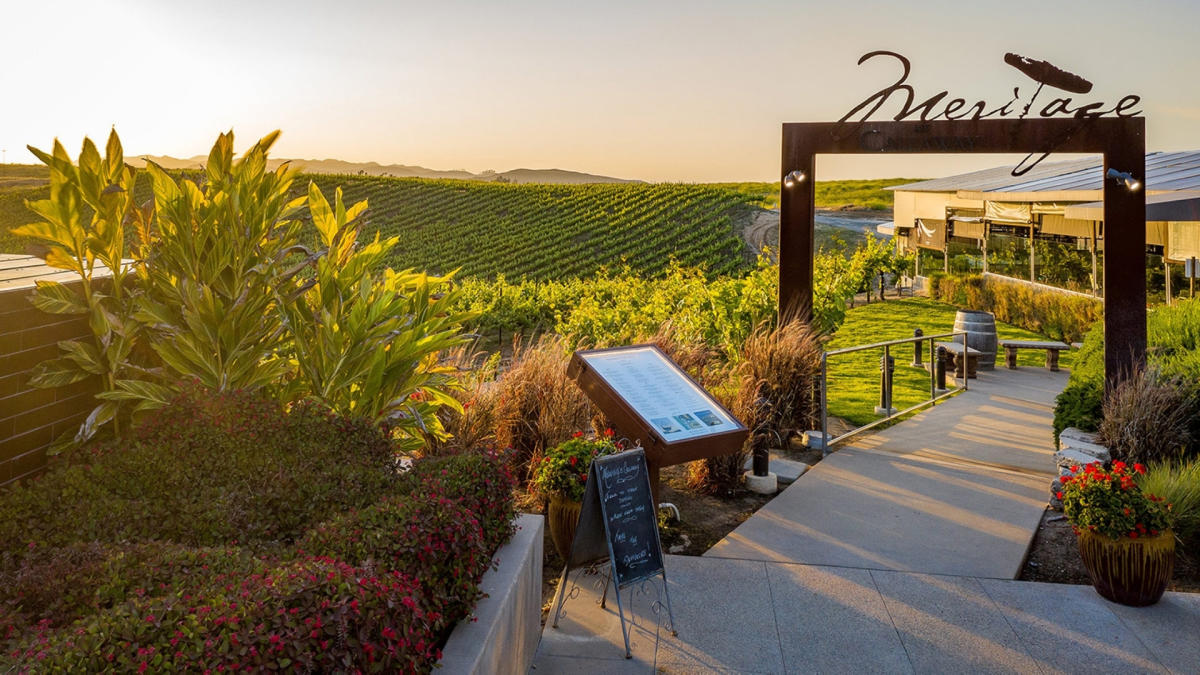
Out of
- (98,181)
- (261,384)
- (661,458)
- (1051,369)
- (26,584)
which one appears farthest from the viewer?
(1051,369)

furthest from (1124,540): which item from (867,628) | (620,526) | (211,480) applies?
(211,480)

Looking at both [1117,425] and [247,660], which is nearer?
[247,660]

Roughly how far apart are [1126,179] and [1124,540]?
5.08m

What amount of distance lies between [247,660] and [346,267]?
287 cm

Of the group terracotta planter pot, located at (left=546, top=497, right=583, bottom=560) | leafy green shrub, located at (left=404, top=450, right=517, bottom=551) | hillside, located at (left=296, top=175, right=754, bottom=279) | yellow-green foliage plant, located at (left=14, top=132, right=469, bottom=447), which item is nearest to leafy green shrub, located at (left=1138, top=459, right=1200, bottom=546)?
terracotta planter pot, located at (left=546, top=497, right=583, bottom=560)

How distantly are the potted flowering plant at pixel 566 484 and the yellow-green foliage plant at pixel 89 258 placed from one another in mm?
2253

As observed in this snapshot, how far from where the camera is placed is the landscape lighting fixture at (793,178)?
856 cm

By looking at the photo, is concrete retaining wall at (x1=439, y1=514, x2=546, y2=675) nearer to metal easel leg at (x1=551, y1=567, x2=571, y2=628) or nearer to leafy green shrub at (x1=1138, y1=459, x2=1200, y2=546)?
metal easel leg at (x1=551, y1=567, x2=571, y2=628)

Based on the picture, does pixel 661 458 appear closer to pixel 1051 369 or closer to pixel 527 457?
pixel 527 457

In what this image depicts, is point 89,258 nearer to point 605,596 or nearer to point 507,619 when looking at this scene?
point 507,619

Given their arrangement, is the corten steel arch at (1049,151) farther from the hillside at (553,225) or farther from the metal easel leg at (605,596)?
the hillside at (553,225)

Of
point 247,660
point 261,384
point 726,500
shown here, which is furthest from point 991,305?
point 247,660

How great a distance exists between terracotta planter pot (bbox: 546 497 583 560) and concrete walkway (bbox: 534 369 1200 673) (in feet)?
0.84

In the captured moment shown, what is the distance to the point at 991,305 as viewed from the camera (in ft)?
67.9
